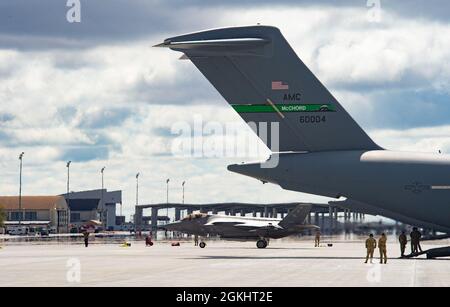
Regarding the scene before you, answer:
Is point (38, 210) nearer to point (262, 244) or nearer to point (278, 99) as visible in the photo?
point (262, 244)

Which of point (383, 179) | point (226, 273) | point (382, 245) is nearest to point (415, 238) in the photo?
point (382, 245)

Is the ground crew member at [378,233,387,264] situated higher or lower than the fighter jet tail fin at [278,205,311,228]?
lower

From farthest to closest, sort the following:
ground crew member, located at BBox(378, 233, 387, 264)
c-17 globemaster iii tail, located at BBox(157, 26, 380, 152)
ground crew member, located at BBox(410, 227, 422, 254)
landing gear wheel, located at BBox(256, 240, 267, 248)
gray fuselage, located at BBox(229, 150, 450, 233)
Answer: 1. landing gear wheel, located at BBox(256, 240, 267, 248)
2. ground crew member, located at BBox(410, 227, 422, 254)
3. c-17 globemaster iii tail, located at BBox(157, 26, 380, 152)
4. gray fuselage, located at BBox(229, 150, 450, 233)
5. ground crew member, located at BBox(378, 233, 387, 264)

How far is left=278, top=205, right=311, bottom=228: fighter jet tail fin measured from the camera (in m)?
61.2

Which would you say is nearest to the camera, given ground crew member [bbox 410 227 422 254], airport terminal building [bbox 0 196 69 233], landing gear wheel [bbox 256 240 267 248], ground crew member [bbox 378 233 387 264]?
ground crew member [bbox 378 233 387 264]

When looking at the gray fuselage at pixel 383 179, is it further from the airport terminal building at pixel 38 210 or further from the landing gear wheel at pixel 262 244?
the airport terminal building at pixel 38 210

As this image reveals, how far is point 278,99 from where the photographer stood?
36.1 m

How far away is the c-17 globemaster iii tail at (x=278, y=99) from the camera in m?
36.0

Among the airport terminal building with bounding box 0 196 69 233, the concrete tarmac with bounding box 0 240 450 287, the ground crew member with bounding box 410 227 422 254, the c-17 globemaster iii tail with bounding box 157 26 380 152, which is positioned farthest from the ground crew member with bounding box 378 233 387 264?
the airport terminal building with bounding box 0 196 69 233

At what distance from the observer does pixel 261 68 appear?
36.0 meters

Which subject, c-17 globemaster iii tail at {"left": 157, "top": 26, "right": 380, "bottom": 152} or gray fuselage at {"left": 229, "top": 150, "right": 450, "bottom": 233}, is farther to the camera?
c-17 globemaster iii tail at {"left": 157, "top": 26, "right": 380, "bottom": 152}

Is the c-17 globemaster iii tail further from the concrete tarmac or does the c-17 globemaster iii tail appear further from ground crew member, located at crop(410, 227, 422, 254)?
the concrete tarmac

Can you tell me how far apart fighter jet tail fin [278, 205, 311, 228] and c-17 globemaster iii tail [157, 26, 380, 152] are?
25390 mm
